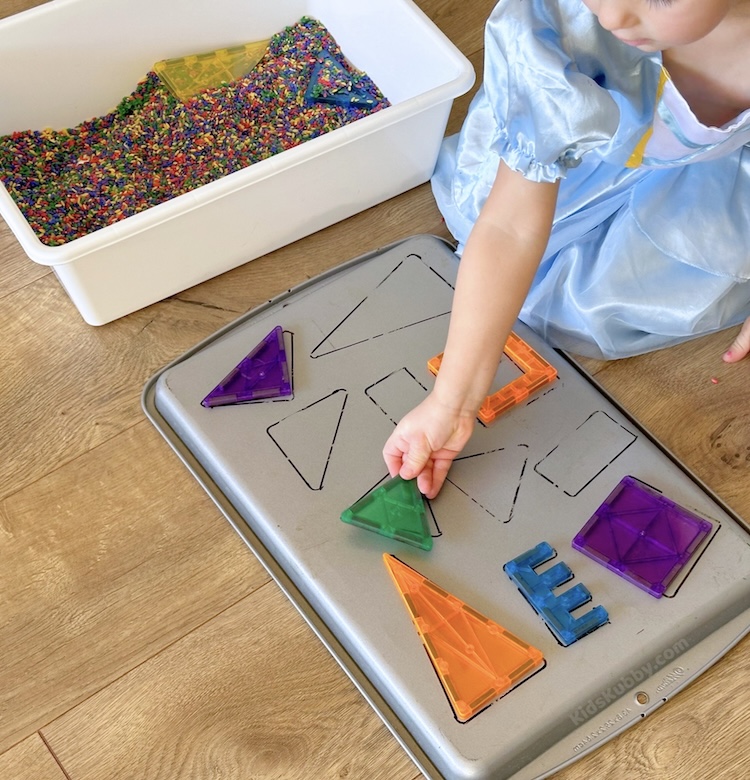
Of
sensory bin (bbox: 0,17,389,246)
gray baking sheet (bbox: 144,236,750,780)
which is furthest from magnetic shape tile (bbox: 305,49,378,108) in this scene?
gray baking sheet (bbox: 144,236,750,780)

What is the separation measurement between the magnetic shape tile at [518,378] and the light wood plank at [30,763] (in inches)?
17.5

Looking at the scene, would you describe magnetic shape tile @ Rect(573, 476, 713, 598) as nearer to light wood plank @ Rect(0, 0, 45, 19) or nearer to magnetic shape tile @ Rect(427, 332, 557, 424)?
magnetic shape tile @ Rect(427, 332, 557, 424)

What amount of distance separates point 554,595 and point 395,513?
0.14 m

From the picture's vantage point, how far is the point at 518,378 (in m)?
0.86

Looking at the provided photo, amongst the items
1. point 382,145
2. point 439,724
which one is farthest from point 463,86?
point 439,724

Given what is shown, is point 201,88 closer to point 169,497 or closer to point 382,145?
point 382,145

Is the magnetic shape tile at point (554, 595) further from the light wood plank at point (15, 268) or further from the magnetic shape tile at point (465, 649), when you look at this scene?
the light wood plank at point (15, 268)

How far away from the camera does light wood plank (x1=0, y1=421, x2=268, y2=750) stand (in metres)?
0.71

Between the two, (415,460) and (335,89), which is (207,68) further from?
(415,460)

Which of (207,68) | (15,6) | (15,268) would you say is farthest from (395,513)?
(15,6)

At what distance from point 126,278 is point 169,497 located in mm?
211

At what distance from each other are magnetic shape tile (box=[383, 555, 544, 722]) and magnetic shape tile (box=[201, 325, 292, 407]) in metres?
0.22

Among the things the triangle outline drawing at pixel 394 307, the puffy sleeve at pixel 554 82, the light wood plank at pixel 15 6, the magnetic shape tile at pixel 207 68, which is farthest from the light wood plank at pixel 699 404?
the light wood plank at pixel 15 6

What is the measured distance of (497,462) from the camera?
0.82m
